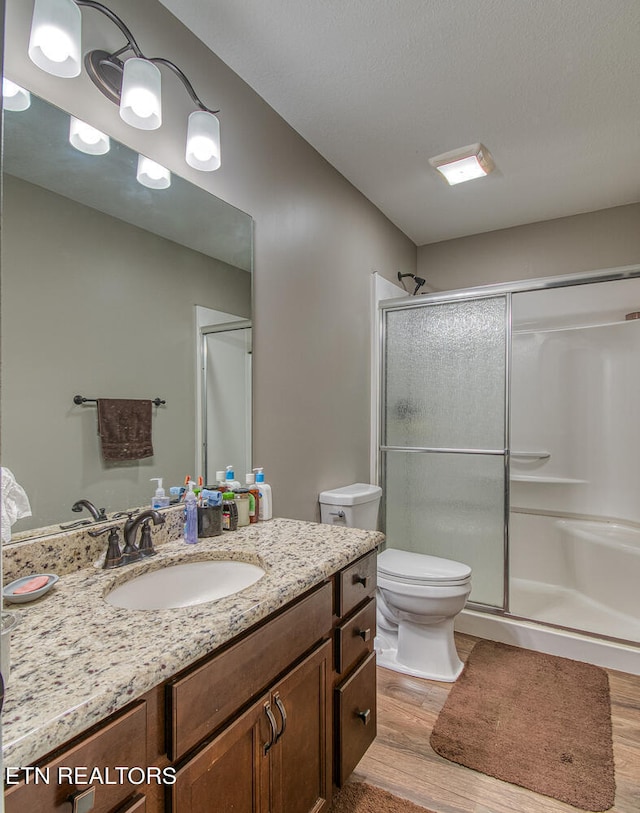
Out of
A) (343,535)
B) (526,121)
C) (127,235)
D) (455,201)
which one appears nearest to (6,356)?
(127,235)

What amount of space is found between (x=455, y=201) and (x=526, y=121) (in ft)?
2.42

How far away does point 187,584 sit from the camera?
4.24 feet

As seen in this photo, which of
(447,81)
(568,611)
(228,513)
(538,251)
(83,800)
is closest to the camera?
(83,800)

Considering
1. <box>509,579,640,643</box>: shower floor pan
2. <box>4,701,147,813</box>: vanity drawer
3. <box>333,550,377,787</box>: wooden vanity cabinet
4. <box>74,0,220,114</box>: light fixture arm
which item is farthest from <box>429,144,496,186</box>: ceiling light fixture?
<box>4,701,147,813</box>: vanity drawer

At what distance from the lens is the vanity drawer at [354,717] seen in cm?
134

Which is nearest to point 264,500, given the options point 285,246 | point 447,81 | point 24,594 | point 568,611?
point 24,594

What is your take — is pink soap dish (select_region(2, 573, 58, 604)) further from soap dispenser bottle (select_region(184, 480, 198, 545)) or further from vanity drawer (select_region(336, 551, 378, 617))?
vanity drawer (select_region(336, 551, 378, 617))

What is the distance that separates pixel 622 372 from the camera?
2.74m

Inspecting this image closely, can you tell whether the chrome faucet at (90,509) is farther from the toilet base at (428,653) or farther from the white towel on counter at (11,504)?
the toilet base at (428,653)

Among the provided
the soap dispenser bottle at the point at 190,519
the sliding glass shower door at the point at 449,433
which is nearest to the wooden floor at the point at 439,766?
the sliding glass shower door at the point at 449,433

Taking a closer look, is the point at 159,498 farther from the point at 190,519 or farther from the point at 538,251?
the point at 538,251

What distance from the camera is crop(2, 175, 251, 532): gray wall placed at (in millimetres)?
1103

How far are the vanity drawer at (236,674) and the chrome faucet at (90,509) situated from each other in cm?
56

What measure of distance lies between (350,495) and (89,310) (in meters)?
1.40
